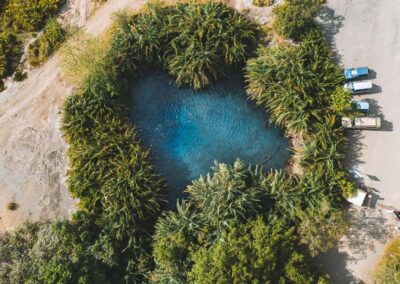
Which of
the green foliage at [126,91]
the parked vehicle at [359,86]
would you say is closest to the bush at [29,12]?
the green foliage at [126,91]

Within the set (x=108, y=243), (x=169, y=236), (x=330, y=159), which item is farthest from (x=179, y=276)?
(x=330, y=159)

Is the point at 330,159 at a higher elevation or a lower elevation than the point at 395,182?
higher

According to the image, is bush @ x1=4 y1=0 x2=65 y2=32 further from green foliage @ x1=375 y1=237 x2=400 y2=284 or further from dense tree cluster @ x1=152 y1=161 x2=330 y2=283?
green foliage @ x1=375 y1=237 x2=400 y2=284

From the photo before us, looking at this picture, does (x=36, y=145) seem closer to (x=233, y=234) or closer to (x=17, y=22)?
(x=17, y=22)

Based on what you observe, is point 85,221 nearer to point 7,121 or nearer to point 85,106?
point 85,106

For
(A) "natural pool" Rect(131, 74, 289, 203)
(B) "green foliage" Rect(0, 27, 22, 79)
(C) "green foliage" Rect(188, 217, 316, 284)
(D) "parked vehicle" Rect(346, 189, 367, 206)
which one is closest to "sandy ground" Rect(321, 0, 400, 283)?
(D) "parked vehicle" Rect(346, 189, 367, 206)
